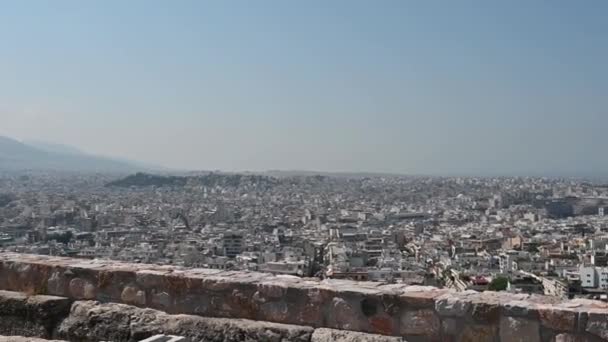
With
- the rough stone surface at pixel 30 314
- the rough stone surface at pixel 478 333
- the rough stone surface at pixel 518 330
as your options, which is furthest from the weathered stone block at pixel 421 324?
the rough stone surface at pixel 30 314

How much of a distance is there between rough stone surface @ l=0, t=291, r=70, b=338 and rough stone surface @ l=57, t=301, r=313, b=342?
95 millimetres

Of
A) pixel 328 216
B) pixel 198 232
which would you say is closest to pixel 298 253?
pixel 198 232

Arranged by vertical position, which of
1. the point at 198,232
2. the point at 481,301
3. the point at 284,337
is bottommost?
the point at 198,232

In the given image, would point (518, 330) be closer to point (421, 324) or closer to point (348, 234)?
point (421, 324)

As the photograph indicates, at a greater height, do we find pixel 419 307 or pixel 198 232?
pixel 419 307

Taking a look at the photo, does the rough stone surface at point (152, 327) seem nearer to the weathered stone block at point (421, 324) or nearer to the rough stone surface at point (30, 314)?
the rough stone surface at point (30, 314)

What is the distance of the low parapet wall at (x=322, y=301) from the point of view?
3.35m

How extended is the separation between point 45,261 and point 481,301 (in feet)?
10.2

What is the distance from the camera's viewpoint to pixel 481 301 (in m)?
3.49

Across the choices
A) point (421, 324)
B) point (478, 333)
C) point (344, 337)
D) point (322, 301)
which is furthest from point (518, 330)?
point (322, 301)

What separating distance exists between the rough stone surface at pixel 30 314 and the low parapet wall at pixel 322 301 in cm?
17

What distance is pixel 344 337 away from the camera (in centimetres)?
363

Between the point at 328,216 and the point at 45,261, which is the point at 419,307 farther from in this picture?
the point at 328,216

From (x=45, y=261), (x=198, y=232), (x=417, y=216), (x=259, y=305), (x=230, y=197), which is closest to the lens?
(x=259, y=305)
